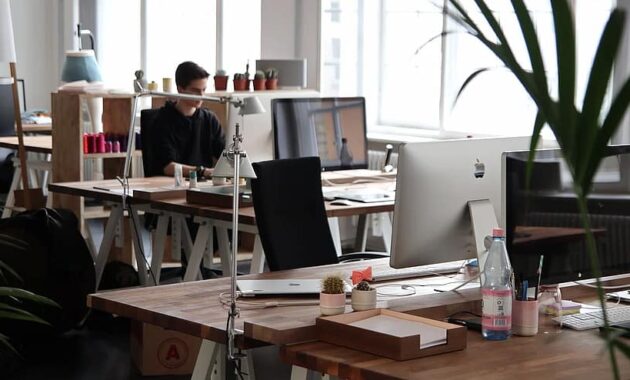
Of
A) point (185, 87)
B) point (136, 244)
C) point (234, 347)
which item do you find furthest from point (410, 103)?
point (234, 347)

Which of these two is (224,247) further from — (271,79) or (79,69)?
(79,69)

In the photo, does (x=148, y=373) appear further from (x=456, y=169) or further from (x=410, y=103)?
(x=410, y=103)

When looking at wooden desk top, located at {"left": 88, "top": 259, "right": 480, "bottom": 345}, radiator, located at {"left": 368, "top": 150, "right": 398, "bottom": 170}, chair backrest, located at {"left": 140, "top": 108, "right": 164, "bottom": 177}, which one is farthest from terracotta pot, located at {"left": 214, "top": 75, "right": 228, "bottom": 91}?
wooden desk top, located at {"left": 88, "top": 259, "right": 480, "bottom": 345}

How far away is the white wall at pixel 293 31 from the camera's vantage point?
25.3 feet

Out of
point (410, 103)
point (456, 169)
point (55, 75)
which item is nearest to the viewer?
point (456, 169)

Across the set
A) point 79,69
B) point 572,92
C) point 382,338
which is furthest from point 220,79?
point 572,92

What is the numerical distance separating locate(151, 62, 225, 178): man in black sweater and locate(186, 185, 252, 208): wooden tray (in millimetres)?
1016

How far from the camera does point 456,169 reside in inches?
116

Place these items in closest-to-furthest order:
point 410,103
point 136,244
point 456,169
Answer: point 456,169 < point 136,244 < point 410,103

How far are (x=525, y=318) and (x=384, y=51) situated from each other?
5323 mm

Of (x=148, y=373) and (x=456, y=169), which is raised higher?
(x=456, y=169)

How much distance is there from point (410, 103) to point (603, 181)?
16.2ft

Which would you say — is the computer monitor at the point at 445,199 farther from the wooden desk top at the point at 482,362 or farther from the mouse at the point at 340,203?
the mouse at the point at 340,203

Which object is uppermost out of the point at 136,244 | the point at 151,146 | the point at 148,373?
the point at 151,146
